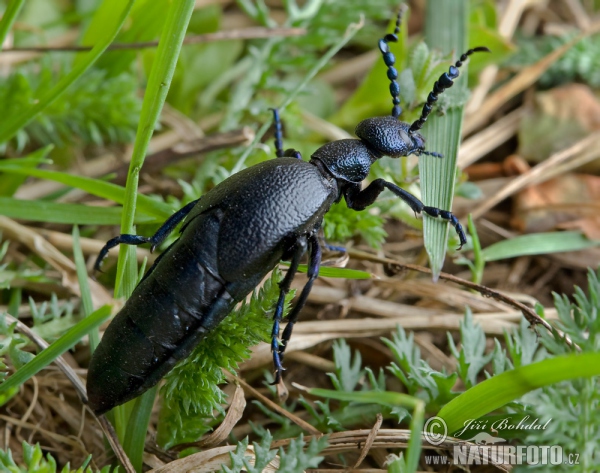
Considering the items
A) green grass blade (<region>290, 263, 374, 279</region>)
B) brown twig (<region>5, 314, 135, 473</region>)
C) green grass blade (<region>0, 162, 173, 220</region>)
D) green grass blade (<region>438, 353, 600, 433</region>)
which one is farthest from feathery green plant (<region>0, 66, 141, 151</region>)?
green grass blade (<region>438, 353, 600, 433</region>)

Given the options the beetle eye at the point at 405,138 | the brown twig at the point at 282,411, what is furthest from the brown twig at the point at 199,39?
the brown twig at the point at 282,411

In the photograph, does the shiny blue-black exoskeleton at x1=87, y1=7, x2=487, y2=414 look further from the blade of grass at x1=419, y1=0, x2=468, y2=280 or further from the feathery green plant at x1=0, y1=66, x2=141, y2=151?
the feathery green plant at x1=0, y1=66, x2=141, y2=151

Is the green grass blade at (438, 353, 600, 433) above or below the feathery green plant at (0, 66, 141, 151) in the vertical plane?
below

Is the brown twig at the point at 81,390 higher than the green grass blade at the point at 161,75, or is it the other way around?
the green grass blade at the point at 161,75

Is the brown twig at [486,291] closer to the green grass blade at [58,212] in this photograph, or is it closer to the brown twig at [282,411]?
the brown twig at [282,411]

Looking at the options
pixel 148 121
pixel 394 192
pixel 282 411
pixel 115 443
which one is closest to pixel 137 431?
pixel 115 443

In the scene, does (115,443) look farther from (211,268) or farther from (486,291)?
(486,291)

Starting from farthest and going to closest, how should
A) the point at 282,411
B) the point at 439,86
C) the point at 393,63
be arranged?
the point at 393,63 < the point at 439,86 < the point at 282,411
